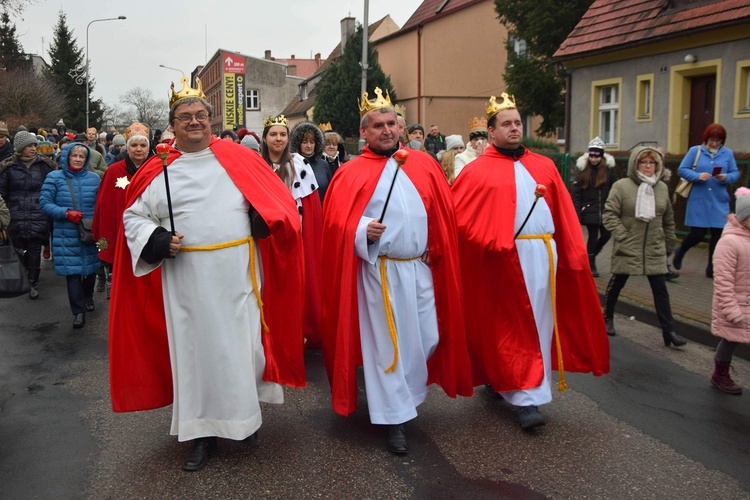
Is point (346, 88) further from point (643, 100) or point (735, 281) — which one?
point (735, 281)

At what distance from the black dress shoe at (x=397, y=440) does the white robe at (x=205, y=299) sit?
0.81 meters

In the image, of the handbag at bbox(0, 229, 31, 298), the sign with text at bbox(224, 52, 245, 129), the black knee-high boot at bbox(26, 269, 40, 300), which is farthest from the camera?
the sign with text at bbox(224, 52, 245, 129)

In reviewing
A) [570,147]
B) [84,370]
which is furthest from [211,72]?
[84,370]

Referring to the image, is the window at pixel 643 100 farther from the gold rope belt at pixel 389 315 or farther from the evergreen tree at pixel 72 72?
the evergreen tree at pixel 72 72

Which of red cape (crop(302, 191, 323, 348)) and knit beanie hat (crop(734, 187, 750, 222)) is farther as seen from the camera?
red cape (crop(302, 191, 323, 348))

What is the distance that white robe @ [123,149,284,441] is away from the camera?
441 centimetres

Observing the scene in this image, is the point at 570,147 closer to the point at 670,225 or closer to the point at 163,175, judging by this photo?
the point at 670,225

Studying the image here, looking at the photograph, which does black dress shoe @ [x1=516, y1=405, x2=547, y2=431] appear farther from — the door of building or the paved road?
the door of building

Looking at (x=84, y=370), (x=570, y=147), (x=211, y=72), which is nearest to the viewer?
(x=84, y=370)

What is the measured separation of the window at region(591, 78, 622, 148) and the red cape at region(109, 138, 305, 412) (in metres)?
14.7

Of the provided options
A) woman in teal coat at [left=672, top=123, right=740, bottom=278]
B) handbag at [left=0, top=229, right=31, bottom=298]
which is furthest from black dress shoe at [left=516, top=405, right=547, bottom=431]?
woman in teal coat at [left=672, top=123, right=740, bottom=278]

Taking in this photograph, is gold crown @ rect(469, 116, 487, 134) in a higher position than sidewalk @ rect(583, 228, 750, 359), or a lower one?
higher

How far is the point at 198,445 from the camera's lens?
452 cm

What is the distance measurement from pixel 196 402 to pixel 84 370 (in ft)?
8.82
